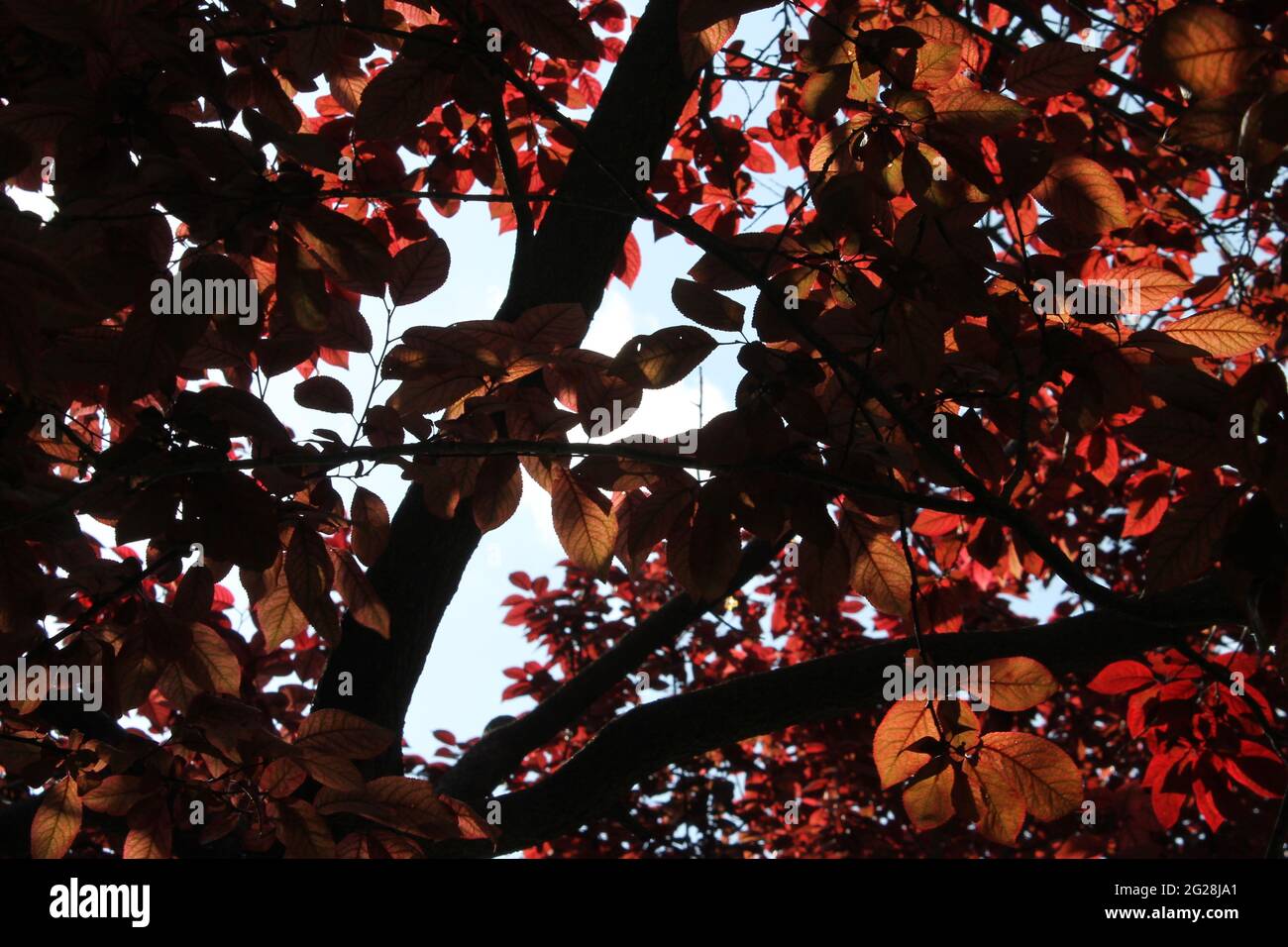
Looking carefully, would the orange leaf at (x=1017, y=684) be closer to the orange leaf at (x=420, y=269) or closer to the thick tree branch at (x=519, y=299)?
the orange leaf at (x=420, y=269)

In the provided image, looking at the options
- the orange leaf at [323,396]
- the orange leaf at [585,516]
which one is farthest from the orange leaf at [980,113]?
the orange leaf at [323,396]

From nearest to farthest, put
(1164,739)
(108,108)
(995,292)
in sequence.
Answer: (108,108) → (995,292) → (1164,739)

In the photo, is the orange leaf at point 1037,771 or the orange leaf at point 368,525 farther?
the orange leaf at point 368,525

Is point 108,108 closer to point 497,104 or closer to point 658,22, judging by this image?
point 497,104

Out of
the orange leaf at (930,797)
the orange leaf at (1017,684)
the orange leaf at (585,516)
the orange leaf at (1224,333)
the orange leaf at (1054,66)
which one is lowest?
the orange leaf at (930,797)

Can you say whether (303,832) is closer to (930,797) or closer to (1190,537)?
(930,797)

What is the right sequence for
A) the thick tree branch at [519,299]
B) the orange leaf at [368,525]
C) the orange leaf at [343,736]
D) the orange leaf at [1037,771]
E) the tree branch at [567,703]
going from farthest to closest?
1. the tree branch at [567,703]
2. the thick tree branch at [519,299]
3. the orange leaf at [368,525]
4. the orange leaf at [343,736]
5. the orange leaf at [1037,771]

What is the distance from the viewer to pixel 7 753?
177 cm

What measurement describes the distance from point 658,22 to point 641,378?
65.4 inches

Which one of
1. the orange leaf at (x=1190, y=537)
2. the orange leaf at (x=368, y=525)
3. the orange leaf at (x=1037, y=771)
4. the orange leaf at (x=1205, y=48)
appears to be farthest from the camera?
the orange leaf at (x=368, y=525)

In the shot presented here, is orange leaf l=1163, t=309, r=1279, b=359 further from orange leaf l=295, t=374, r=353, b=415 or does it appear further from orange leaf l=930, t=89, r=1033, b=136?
orange leaf l=295, t=374, r=353, b=415

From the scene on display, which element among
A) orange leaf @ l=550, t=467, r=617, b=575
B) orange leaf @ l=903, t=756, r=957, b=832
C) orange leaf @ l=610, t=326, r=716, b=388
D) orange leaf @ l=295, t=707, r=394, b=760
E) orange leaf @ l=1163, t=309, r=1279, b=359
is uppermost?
orange leaf @ l=1163, t=309, r=1279, b=359

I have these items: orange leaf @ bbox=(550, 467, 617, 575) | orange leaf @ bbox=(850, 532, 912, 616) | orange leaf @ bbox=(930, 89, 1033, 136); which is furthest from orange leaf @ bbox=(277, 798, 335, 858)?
orange leaf @ bbox=(930, 89, 1033, 136)

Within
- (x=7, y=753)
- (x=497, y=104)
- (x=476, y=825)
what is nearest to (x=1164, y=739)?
(x=476, y=825)
